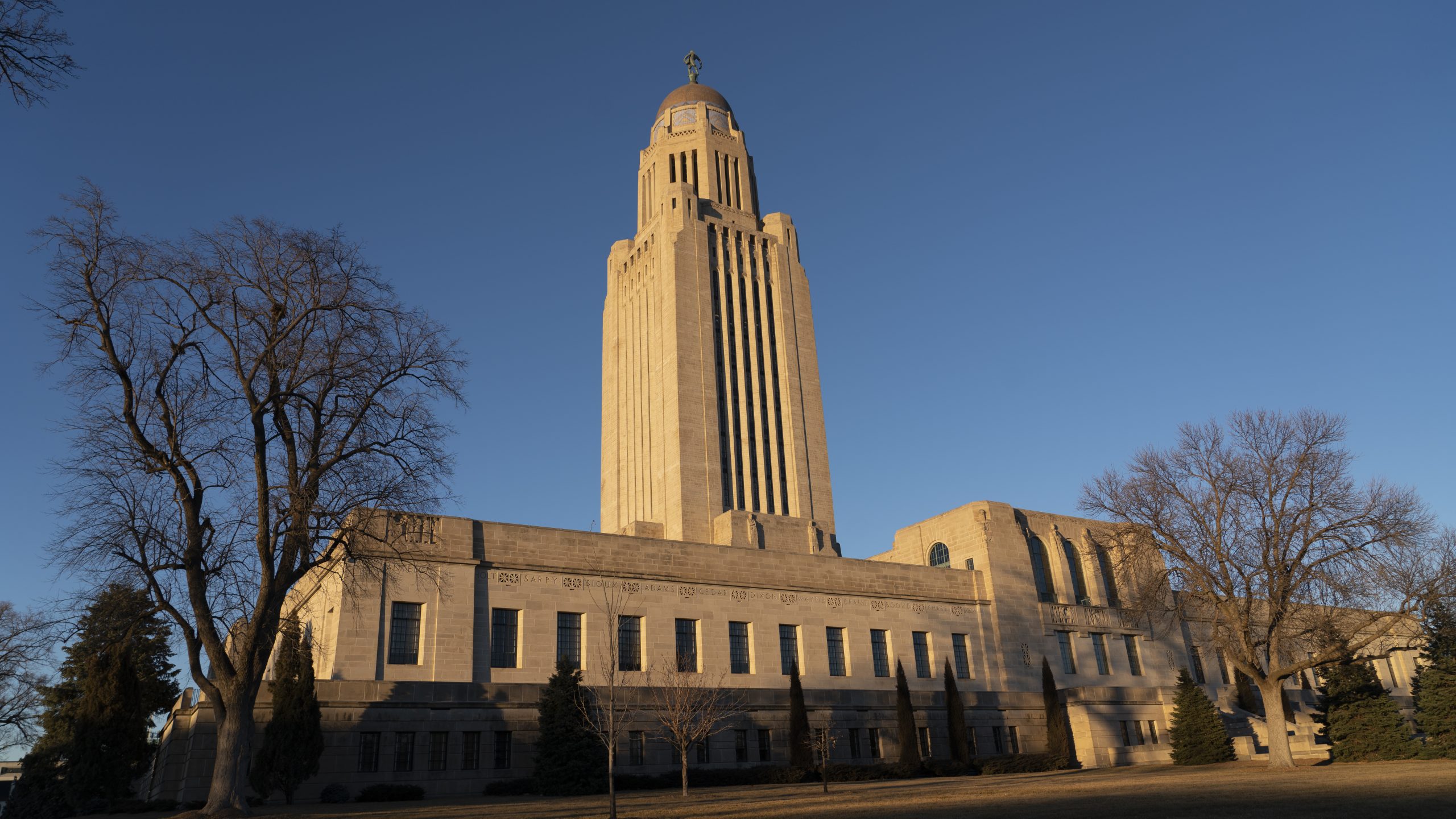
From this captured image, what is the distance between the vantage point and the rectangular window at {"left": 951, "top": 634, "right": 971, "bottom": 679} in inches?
1902

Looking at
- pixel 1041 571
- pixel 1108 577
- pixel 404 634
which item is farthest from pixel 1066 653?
pixel 404 634

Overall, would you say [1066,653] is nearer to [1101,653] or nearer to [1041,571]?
[1101,653]

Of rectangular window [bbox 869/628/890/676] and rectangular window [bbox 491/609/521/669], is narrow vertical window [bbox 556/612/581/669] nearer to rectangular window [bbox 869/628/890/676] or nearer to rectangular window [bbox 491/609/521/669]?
rectangular window [bbox 491/609/521/669]

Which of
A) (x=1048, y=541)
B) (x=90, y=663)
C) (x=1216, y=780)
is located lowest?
(x=1216, y=780)

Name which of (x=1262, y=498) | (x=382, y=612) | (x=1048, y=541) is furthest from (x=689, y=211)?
(x=1262, y=498)

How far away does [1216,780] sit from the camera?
28.7 m

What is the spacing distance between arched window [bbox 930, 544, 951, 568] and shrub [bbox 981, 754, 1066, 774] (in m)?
13.6

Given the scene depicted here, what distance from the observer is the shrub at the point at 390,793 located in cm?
2958

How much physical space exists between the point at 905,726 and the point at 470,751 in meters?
17.9

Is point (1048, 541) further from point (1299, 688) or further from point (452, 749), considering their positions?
point (452, 749)

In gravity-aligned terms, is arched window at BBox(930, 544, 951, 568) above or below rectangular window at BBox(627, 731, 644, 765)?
above

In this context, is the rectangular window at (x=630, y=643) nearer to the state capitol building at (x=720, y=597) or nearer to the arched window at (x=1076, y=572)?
the state capitol building at (x=720, y=597)

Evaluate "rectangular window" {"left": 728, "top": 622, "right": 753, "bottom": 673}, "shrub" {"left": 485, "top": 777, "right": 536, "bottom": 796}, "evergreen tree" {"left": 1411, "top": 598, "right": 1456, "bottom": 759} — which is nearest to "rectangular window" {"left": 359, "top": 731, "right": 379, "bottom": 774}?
"shrub" {"left": 485, "top": 777, "right": 536, "bottom": 796}

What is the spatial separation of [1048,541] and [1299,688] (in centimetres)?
2330
